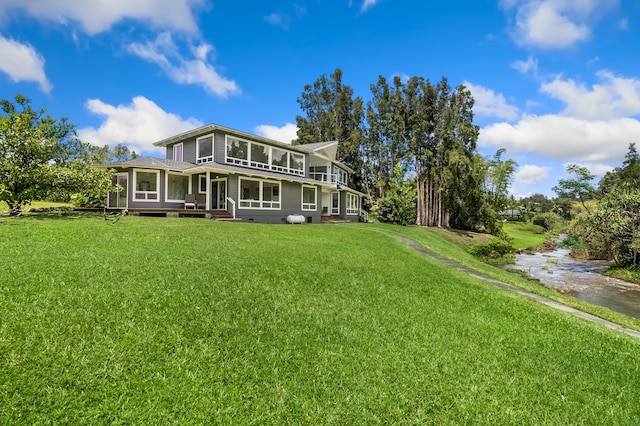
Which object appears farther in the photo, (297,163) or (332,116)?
(332,116)

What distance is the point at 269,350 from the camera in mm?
4145

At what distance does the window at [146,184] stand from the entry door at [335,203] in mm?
16849

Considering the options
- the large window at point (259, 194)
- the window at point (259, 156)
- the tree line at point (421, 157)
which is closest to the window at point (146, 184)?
the large window at point (259, 194)

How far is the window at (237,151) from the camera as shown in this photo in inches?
815

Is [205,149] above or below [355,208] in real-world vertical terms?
above

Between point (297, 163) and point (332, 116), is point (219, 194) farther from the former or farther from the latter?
point (332, 116)

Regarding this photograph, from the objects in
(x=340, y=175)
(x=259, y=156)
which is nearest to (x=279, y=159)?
(x=259, y=156)

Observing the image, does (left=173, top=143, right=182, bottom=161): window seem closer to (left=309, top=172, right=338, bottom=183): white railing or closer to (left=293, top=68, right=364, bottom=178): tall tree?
(left=309, top=172, right=338, bottom=183): white railing

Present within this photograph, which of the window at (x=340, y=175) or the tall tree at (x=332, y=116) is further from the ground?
the tall tree at (x=332, y=116)

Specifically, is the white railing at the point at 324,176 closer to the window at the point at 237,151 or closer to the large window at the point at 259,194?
the large window at the point at 259,194

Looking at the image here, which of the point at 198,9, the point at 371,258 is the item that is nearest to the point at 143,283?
the point at 371,258

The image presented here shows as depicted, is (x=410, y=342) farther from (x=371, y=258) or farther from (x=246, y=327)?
(x=371, y=258)

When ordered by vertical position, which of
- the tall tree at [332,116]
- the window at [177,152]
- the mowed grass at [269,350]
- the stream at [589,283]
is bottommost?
the stream at [589,283]

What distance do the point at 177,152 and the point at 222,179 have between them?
254 inches
